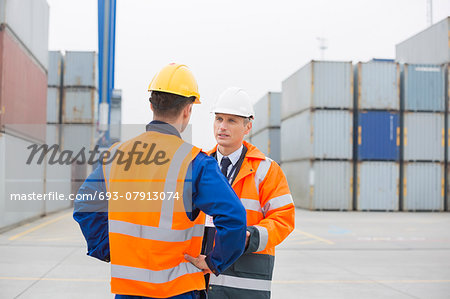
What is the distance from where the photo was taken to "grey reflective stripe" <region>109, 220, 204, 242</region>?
189cm

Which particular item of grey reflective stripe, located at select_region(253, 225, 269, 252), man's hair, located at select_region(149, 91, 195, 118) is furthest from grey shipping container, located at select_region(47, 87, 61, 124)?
man's hair, located at select_region(149, 91, 195, 118)

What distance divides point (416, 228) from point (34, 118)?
12.4 metres

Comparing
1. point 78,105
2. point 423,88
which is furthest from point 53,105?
point 423,88

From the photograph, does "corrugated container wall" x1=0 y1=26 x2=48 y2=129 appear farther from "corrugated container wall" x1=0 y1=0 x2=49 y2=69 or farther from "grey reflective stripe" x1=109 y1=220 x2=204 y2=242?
"grey reflective stripe" x1=109 y1=220 x2=204 y2=242

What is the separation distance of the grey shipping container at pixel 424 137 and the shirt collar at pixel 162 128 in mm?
22268

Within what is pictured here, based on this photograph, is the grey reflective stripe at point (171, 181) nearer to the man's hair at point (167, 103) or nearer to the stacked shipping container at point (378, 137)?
the man's hair at point (167, 103)

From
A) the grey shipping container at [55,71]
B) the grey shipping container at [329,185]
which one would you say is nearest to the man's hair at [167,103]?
the grey shipping container at [329,185]

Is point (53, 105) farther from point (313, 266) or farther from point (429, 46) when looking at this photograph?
point (313, 266)

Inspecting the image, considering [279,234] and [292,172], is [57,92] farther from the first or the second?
[279,234]

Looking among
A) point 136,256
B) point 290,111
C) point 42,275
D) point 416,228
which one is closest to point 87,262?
point 42,275

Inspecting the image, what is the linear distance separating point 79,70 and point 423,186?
18.8 metres

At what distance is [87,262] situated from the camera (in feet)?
26.1

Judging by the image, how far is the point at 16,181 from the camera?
42.0 feet

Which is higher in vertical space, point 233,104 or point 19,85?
point 19,85
